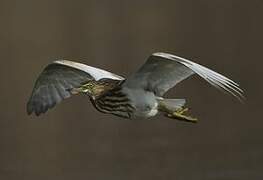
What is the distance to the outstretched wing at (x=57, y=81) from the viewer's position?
64.5 inches

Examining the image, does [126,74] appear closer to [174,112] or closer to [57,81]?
[57,81]

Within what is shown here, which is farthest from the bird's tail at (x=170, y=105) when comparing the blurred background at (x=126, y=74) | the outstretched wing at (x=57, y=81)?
the blurred background at (x=126, y=74)

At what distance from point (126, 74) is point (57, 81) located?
1601 mm

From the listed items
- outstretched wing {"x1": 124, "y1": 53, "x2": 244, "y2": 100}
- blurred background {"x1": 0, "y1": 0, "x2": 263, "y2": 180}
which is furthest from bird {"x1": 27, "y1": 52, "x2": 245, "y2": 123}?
blurred background {"x1": 0, "y1": 0, "x2": 263, "y2": 180}

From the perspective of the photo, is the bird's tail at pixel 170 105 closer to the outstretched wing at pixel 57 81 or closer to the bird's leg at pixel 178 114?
the bird's leg at pixel 178 114

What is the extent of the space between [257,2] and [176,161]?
0.67 meters

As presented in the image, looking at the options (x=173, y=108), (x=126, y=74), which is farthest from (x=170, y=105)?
(x=126, y=74)

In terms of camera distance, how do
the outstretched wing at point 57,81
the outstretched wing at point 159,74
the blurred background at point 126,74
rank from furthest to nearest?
the blurred background at point 126,74 < the outstretched wing at point 57,81 < the outstretched wing at point 159,74

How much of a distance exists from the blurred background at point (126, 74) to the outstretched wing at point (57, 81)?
157 centimetres

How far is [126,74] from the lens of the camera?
329 cm

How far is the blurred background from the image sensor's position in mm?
3303

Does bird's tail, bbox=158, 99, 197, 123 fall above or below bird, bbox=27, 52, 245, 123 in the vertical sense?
below

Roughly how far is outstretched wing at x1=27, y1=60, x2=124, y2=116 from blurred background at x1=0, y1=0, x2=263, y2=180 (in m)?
1.57

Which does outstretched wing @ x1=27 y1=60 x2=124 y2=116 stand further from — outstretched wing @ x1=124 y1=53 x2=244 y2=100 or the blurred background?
the blurred background
